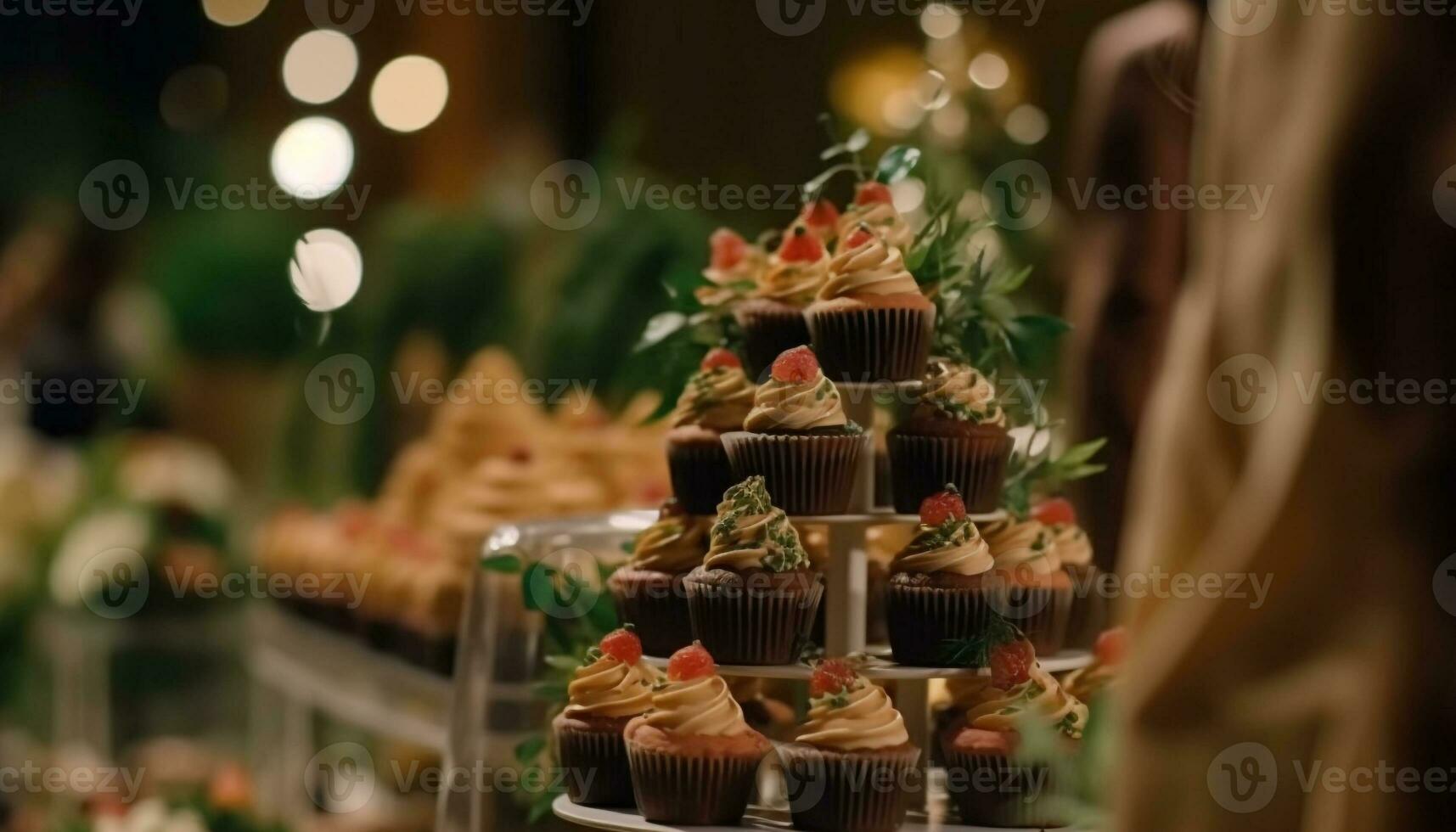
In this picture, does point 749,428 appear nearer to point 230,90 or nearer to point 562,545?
point 562,545

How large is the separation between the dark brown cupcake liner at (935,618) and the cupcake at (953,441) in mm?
140

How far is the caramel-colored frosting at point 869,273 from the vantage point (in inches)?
79.9

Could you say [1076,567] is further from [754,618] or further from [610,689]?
[610,689]

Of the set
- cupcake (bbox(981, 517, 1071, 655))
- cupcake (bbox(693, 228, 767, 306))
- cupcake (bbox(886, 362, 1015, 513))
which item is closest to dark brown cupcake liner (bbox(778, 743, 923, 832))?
cupcake (bbox(981, 517, 1071, 655))

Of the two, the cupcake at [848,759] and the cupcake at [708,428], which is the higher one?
the cupcake at [708,428]

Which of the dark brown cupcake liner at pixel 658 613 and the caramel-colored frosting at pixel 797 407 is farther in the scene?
the dark brown cupcake liner at pixel 658 613

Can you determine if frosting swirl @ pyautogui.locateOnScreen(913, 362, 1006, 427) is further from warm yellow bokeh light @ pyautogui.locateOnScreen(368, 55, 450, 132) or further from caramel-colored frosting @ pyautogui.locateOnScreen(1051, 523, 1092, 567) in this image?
warm yellow bokeh light @ pyautogui.locateOnScreen(368, 55, 450, 132)

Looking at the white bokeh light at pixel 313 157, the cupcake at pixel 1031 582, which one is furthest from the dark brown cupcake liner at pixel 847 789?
the white bokeh light at pixel 313 157

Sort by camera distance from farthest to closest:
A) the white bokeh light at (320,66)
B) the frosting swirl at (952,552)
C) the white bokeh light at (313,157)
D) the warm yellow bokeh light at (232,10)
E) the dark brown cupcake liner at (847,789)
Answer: the white bokeh light at (320,66) < the warm yellow bokeh light at (232,10) < the white bokeh light at (313,157) < the frosting swirl at (952,552) < the dark brown cupcake liner at (847,789)

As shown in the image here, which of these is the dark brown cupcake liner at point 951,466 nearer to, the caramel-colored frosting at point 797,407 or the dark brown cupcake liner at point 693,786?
the caramel-colored frosting at point 797,407

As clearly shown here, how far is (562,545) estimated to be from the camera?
8.15 feet

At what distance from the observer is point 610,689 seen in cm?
212

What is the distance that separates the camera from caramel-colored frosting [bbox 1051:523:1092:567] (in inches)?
85.5

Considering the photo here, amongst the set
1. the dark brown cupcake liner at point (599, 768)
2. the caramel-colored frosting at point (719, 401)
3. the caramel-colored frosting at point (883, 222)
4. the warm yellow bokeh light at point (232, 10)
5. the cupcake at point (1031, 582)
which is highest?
the warm yellow bokeh light at point (232, 10)
